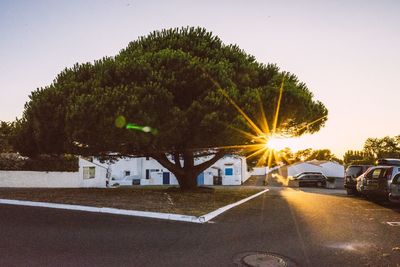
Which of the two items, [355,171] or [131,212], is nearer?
[131,212]

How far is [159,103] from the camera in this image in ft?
54.1

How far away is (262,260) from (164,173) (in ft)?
138

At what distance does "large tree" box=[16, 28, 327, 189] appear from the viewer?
619 inches

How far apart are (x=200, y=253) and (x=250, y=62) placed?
679 inches

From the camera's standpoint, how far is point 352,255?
20.9 feet

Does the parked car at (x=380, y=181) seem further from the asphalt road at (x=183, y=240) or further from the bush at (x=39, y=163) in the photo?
the bush at (x=39, y=163)

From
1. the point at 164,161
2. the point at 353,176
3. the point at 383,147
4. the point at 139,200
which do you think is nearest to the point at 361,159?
the point at 383,147

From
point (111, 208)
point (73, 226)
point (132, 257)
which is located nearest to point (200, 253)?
point (132, 257)

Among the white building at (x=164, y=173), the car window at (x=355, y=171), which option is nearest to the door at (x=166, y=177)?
the white building at (x=164, y=173)

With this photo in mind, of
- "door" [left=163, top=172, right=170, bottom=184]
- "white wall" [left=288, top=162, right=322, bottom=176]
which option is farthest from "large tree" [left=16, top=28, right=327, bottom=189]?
"white wall" [left=288, top=162, right=322, bottom=176]

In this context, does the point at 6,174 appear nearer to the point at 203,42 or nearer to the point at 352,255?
the point at 203,42

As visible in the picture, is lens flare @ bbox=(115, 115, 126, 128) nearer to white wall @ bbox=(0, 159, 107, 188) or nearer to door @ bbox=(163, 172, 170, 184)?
white wall @ bbox=(0, 159, 107, 188)

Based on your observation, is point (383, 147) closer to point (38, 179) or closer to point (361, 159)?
point (361, 159)

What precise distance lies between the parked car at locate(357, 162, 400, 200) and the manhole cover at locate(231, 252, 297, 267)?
8727 millimetres
